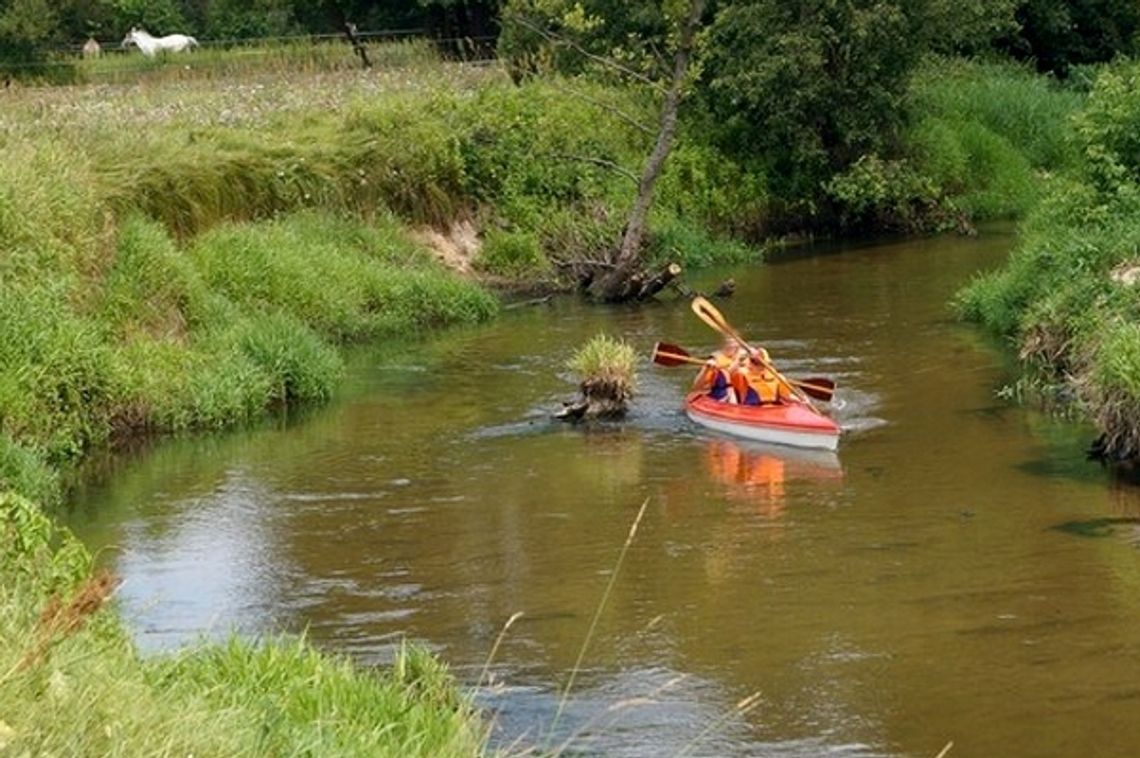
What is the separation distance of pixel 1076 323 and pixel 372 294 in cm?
922

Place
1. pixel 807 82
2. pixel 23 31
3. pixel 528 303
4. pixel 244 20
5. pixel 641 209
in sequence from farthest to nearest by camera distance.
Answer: pixel 244 20 < pixel 23 31 < pixel 807 82 < pixel 641 209 < pixel 528 303

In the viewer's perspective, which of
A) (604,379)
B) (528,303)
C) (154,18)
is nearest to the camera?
(604,379)

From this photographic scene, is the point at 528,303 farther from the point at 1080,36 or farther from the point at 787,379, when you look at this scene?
the point at 1080,36

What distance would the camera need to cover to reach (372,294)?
25.1m

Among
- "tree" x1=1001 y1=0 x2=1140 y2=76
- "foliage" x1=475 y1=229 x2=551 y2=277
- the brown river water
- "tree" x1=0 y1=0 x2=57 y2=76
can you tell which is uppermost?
"tree" x1=0 y1=0 x2=57 y2=76

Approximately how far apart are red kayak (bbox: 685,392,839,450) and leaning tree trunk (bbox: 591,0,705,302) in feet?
28.5

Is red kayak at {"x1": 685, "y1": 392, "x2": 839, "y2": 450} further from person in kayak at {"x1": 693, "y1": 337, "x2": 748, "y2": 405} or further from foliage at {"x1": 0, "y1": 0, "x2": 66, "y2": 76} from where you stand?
foliage at {"x1": 0, "y1": 0, "x2": 66, "y2": 76}

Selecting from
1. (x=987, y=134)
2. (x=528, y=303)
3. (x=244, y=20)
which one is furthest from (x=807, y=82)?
(x=244, y=20)

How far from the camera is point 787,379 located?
18.4m

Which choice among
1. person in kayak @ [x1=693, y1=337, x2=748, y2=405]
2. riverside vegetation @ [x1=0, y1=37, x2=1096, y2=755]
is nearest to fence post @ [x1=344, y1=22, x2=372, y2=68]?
riverside vegetation @ [x1=0, y1=37, x2=1096, y2=755]

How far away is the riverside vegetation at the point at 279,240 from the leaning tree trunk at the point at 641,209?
96 centimetres

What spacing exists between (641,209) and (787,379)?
959 centimetres

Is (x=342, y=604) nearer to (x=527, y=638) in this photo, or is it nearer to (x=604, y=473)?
(x=527, y=638)

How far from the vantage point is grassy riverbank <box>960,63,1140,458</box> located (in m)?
16.2
